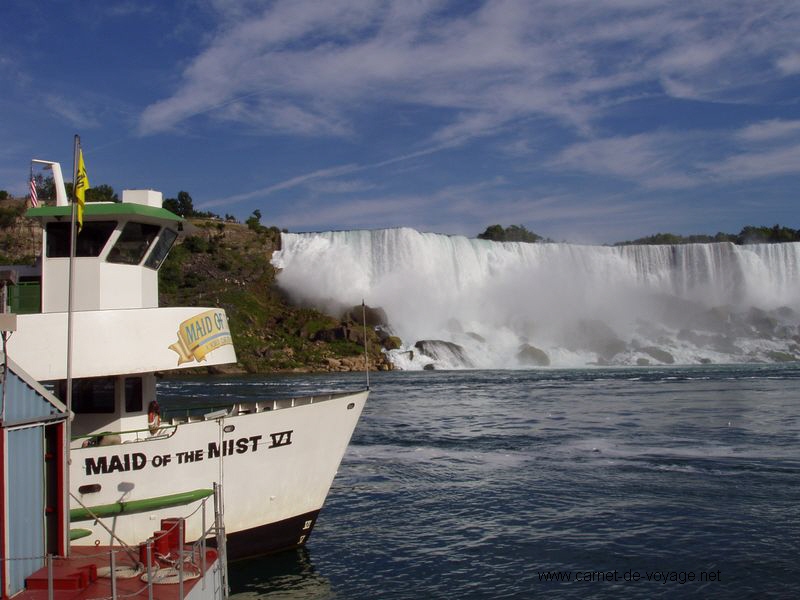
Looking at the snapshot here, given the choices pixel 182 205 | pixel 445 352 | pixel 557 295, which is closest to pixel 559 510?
pixel 445 352

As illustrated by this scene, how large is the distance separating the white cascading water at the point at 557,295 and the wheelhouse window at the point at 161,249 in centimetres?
6110

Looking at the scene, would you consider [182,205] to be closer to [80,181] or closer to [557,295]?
[557,295]

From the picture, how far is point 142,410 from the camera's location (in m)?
13.8

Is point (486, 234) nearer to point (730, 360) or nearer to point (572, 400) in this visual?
point (730, 360)

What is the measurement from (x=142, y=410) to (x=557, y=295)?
77.6 m

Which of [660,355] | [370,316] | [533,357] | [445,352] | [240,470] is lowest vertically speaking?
[660,355]

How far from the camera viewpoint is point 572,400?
40531 mm

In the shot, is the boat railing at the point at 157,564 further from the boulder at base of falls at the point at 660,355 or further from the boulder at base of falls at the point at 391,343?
the boulder at base of falls at the point at 660,355

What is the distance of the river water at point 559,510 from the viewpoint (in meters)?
13.3

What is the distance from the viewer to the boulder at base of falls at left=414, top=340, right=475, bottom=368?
7525 centimetres

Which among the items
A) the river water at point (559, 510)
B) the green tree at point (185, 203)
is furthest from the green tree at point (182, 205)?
the river water at point (559, 510)

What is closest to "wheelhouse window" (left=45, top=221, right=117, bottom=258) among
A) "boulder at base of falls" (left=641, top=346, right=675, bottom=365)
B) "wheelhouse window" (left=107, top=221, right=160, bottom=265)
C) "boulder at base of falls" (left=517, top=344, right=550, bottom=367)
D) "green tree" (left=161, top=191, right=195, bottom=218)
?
"wheelhouse window" (left=107, top=221, right=160, bottom=265)

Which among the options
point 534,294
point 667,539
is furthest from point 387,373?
point 667,539

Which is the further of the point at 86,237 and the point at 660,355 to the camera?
the point at 660,355
